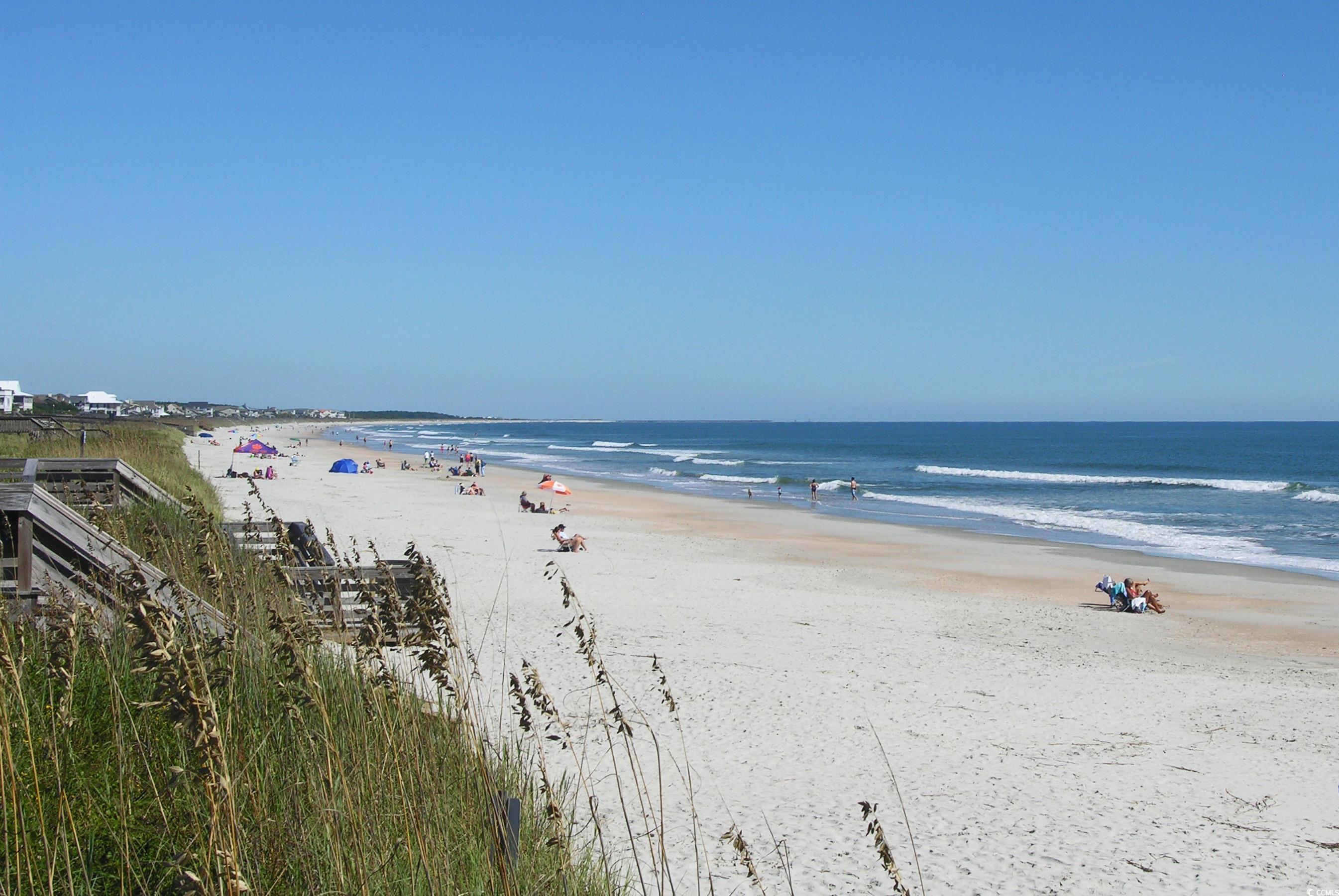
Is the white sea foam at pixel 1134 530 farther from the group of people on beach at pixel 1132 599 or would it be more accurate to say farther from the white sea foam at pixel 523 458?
the white sea foam at pixel 523 458

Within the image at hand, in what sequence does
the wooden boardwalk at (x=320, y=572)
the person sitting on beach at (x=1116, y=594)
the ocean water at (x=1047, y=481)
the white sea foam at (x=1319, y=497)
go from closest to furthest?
the wooden boardwalk at (x=320, y=572), the person sitting on beach at (x=1116, y=594), the ocean water at (x=1047, y=481), the white sea foam at (x=1319, y=497)

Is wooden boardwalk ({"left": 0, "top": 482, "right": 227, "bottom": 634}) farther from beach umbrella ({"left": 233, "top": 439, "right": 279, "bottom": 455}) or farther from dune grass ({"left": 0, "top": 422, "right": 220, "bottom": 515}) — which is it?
beach umbrella ({"left": 233, "top": 439, "right": 279, "bottom": 455})

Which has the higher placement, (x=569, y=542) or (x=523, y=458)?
(x=569, y=542)

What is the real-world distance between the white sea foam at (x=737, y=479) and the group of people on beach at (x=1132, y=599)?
33.8 m

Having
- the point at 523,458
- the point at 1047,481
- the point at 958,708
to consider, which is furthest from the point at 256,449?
the point at 958,708

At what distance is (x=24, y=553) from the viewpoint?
5422 mm

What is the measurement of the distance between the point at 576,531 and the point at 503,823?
71.8 ft

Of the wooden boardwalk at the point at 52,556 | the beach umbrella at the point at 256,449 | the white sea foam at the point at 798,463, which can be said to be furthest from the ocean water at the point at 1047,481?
the wooden boardwalk at the point at 52,556

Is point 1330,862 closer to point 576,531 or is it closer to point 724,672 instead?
point 724,672

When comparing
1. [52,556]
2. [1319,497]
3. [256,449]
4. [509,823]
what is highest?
[52,556]

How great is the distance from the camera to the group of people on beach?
50.3 ft

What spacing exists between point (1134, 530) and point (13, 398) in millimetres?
82542

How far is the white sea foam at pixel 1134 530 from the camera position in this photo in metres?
23.3

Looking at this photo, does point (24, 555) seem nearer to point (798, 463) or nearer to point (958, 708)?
point (958, 708)
